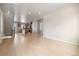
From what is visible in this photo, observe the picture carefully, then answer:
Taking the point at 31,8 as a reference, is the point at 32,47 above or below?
below

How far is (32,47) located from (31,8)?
0.65 m

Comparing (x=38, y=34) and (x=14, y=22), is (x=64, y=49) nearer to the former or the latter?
(x=38, y=34)

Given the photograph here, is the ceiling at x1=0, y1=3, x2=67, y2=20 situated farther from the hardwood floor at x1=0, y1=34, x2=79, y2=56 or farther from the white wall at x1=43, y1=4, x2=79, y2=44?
the hardwood floor at x1=0, y1=34, x2=79, y2=56

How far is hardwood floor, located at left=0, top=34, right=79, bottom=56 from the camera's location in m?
2.11

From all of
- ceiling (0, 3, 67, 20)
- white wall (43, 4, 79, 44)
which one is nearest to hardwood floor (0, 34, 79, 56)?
white wall (43, 4, 79, 44)

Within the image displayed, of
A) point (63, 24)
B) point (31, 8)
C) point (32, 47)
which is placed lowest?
point (32, 47)

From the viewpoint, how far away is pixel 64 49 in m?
2.13

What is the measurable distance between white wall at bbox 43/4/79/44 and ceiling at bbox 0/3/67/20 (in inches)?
3.4

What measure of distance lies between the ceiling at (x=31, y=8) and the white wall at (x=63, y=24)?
0.28 ft

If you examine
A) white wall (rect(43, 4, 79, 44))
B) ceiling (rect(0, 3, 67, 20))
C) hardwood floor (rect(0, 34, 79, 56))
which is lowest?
hardwood floor (rect(0, 34, 79, 56))

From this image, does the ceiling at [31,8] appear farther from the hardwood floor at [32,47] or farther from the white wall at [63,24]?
the hardwood floor at [32,47]

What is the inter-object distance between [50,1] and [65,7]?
27cm

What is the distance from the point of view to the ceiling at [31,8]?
2.12 metres

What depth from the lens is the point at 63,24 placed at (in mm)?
2207
